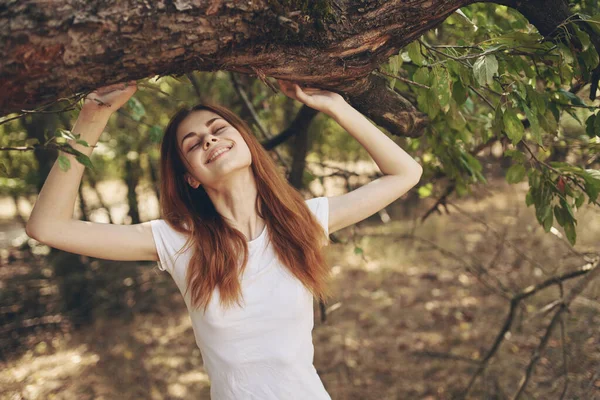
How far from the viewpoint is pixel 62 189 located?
1.64 m

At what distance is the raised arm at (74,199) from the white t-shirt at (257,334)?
0.81 feet

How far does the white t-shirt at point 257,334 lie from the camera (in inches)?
71.1

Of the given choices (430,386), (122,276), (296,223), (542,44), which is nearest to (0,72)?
(296,223)

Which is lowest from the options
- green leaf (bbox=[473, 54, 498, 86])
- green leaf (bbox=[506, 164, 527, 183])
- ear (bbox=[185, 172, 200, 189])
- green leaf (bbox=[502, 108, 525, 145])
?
green leaf (bbox=[506, 164, 527, 183])

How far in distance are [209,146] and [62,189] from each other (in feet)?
1.71

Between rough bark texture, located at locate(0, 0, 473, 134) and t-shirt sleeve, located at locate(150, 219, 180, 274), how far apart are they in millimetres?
684

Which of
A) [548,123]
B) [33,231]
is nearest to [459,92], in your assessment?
[548,123]

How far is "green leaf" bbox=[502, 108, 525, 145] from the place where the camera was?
1.76m

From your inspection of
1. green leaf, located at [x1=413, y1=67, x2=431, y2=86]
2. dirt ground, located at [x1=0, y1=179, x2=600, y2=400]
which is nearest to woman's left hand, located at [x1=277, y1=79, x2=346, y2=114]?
green leaf, located at [x1=413, y1=67, x2=431, y2=86]

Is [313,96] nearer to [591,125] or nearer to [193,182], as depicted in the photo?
[193,182]

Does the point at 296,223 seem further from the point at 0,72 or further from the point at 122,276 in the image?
the point at 122,276

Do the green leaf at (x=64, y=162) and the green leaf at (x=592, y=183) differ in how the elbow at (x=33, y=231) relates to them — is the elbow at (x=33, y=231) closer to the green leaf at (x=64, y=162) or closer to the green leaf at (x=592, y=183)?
the green leaf at (x=64, y=162)

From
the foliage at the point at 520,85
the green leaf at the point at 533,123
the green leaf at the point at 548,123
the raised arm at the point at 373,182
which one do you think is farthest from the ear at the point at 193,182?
the green leaf at the point at 548,123

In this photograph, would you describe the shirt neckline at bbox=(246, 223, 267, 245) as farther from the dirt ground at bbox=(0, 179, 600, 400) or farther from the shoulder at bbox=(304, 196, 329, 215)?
the dirt ground at bbox=(0, 179, 600, 400)
